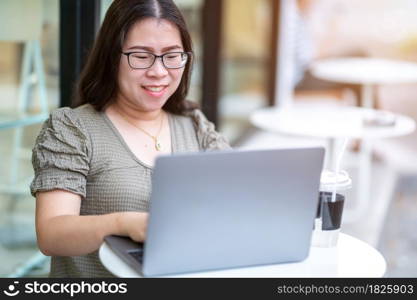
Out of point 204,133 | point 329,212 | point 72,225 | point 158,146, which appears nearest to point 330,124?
point 204,133

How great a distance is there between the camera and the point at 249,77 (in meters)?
6.32

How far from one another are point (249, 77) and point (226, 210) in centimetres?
505

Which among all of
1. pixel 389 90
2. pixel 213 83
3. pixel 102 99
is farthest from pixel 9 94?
pixel 389 90

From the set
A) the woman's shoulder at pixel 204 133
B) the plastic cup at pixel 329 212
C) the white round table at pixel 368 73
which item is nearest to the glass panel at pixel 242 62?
the white round table at pixel 368 73

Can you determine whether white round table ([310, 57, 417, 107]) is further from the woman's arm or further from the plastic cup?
the woman's arm

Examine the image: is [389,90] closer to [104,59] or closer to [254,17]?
[254,17]

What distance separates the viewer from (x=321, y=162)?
1368 mm

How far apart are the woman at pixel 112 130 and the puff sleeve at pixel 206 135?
0.34 feet

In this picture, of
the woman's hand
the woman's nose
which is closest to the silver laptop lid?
the woman's hand

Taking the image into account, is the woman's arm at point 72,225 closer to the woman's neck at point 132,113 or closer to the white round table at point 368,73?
the woman's neck at point 132,113

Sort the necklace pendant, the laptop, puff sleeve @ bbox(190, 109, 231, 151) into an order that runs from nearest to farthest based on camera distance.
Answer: the laptop → the necklace pendant → puff sleeve @ bbox(190, 109, 231, 151)

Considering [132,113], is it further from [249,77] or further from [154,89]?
[249,77]

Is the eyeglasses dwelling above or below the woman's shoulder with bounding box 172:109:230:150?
above

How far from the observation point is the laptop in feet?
4.17
